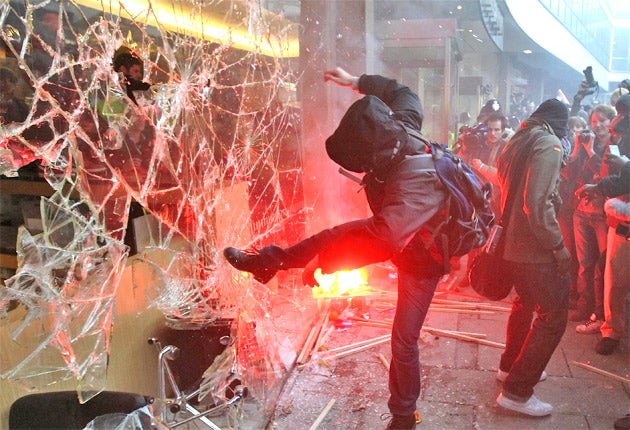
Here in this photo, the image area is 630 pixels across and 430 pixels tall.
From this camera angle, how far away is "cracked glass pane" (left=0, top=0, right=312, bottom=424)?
234cm

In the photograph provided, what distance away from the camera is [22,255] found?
232 cm

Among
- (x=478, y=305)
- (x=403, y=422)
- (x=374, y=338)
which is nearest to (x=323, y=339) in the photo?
(x=374, y=338)

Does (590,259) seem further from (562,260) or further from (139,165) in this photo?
(139,165)

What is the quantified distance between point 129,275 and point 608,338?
3859mm

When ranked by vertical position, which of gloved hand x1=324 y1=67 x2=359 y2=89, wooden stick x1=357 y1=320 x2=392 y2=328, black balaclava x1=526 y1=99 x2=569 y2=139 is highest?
gloved hand x1=324 y1=67 x2=359 y2=89

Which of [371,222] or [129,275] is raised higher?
[371,222]

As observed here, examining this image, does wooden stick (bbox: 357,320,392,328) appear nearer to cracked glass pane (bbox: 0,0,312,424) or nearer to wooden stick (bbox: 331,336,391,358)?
wooden stick (bbox: 331,336,391,358)

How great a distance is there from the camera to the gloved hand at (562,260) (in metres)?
3.26

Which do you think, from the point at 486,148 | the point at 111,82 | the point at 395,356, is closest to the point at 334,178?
the point at 486,148

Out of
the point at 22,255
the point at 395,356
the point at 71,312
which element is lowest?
the point at 395,356

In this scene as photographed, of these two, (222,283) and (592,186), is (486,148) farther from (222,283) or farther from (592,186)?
(222,283)

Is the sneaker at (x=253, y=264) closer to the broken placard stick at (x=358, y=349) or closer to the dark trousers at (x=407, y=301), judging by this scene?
the dark trousers at (x=407, y=301)

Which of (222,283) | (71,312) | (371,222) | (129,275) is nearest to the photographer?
(71,312)

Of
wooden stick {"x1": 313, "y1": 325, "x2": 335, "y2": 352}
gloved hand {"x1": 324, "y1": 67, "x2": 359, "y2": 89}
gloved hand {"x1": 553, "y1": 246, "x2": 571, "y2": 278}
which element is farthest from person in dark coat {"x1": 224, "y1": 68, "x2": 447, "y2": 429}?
wooden stick {"x1": 313, "y1": 325, "x2": 335, "y2": 352}
